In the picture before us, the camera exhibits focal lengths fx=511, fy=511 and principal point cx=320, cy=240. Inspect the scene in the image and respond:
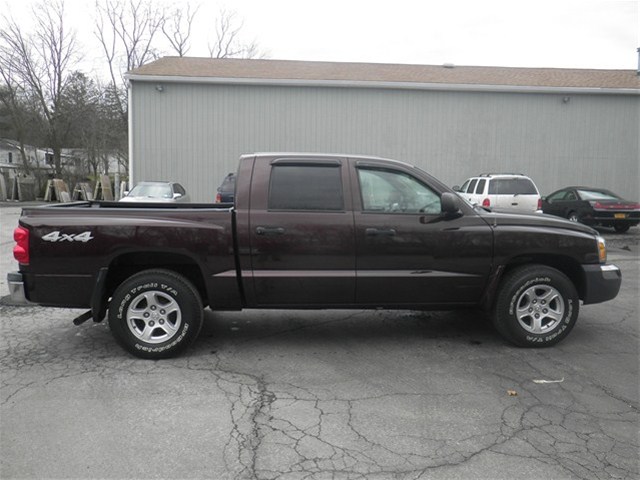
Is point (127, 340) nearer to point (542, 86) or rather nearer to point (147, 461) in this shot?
point (147, 461)

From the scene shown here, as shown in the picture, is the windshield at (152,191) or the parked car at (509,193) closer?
the parked car at (509,193)

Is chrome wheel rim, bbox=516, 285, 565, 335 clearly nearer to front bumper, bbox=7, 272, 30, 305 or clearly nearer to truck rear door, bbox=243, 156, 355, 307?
truck rear door, bbox=243, 156, 355, 307

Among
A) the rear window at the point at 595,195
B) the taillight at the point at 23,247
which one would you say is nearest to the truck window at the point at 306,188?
the taillight at the point at 23,247

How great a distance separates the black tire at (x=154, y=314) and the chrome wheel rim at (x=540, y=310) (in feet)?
9.86

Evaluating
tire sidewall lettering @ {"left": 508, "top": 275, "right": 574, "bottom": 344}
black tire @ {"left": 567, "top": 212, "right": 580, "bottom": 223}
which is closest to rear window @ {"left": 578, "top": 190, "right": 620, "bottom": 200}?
black tire @ {"left": 567, "top": 212, "right": 580, "bottom": 223}

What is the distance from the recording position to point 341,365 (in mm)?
4461

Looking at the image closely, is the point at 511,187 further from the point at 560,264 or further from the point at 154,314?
the point at 154,314

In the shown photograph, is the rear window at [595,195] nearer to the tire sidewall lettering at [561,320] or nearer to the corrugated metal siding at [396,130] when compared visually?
the corrugated metal siding at [396,130]

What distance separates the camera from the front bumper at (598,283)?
488cm

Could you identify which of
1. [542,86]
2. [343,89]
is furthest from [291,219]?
[542,86]

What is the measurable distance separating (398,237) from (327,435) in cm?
197

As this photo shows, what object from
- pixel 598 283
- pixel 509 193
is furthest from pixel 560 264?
pixel 509 193

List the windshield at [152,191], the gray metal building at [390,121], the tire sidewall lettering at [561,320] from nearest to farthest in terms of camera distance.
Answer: the tire sidewall lettering at [561,320]
the windshield at [152,191]
the gray metal building at [390,121]

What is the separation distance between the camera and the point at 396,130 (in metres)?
18.4
